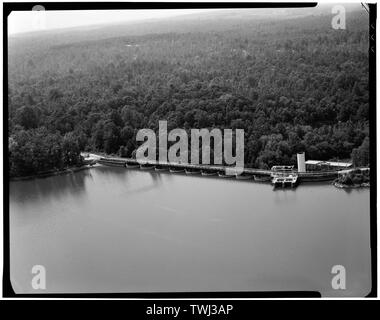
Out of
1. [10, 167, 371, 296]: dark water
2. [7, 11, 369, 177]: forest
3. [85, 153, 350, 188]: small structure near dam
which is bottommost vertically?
[10, 167, 371, 296]: dark water

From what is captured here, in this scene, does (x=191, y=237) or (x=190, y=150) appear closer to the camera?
(x=191, y=237)

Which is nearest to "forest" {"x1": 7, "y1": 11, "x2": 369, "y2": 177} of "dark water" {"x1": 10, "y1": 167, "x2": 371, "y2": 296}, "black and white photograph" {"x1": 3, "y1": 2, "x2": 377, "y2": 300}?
"black and white photograph" {"x1": 3, "y1": 2, "x2": 377, "y2": 300}

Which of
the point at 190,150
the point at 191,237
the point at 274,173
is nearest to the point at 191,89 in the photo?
the point at 190,150

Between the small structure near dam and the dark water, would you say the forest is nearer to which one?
the small structure near dam

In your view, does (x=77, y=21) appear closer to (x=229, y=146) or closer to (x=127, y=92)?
(x=127, y=92)

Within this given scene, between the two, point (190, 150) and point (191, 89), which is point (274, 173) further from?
point (191, 89)

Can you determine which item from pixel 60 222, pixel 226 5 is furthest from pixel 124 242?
pixel 226 5

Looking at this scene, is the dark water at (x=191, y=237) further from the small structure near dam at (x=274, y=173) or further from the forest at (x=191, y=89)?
the forest at (x=191, y=89)
